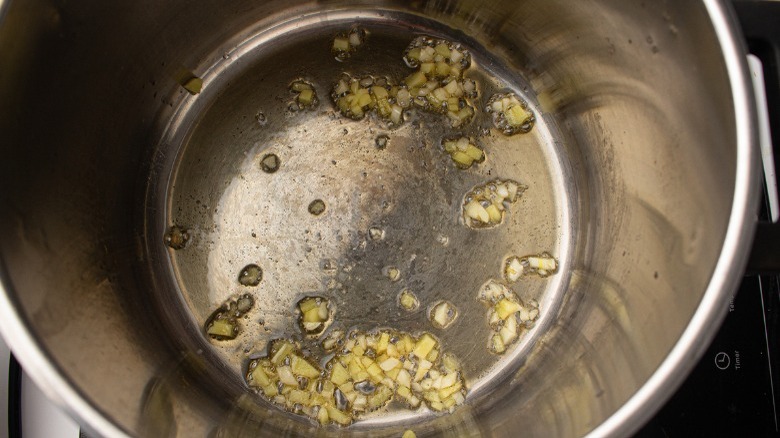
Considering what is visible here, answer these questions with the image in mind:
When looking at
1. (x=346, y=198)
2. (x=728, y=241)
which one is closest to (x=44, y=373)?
(x=346, y=198)

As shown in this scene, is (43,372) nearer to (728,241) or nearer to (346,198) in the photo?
(346,198)

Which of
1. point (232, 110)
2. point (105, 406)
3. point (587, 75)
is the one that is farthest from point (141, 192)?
point (587, 75)

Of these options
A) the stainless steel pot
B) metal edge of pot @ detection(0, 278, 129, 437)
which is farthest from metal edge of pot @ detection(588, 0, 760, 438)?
metal edge of pot @ detection(0, 278, 129, 437)

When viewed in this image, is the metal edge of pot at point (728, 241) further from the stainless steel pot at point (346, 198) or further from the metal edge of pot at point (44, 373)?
the metal edge of pot at point (44, 373)

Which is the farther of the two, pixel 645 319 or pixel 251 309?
pixel 251 309

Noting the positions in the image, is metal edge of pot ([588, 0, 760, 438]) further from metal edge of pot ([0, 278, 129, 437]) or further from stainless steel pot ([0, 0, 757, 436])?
metal edge of pot ([0, 278, 129, 437])

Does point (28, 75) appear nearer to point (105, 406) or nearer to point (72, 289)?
point (72, 289)

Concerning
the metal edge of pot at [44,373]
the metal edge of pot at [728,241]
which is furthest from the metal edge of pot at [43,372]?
the metal edge of pot at [728,241]
